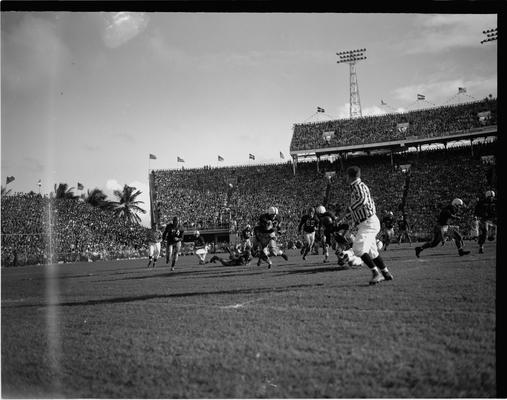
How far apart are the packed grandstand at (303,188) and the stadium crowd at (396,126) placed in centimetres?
11

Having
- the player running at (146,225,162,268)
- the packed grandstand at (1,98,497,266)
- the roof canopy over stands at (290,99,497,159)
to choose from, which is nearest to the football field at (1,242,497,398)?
the player running at (146,225,162,268)

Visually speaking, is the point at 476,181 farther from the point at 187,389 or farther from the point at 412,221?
the point at 187,389

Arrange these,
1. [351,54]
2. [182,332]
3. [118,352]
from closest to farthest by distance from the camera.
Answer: [118,352]
[182,332]
[351,54]

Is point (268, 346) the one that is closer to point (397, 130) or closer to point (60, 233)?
point (60, 233)

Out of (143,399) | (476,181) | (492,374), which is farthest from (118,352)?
(476,181)

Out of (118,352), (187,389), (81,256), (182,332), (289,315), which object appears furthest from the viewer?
(81,256)

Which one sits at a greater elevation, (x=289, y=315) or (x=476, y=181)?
(x=476, y=181)

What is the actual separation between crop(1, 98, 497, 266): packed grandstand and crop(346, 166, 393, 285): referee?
23715 millimetres

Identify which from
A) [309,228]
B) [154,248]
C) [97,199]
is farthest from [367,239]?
[97,199]

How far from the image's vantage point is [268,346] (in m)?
3.93

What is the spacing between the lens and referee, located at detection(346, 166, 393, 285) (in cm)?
725

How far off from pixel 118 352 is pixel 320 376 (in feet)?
6.76

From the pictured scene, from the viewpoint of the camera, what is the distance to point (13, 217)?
3241 centimetres

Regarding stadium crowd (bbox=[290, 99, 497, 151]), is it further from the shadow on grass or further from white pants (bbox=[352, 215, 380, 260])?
the shadow on grass
